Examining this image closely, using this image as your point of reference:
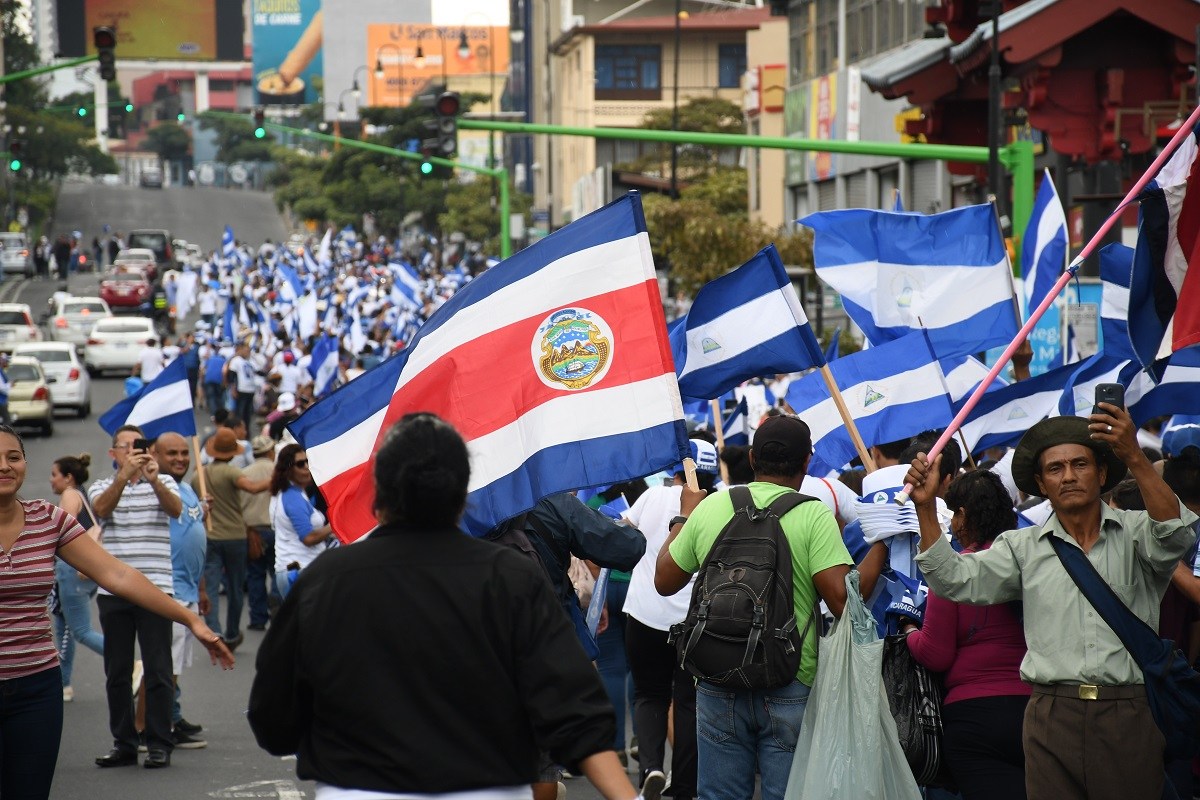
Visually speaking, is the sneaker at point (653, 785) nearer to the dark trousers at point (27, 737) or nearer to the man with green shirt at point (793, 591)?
the man with green shirt at point (793, 591)

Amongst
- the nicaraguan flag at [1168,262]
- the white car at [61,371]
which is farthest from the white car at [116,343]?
the nicaraguan flag at [1168,262]

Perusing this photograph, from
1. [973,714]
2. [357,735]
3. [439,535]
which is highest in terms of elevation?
[439,535]

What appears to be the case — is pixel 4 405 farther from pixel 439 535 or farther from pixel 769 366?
pixel 439 535

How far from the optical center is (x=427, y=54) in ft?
466

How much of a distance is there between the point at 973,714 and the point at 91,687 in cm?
814

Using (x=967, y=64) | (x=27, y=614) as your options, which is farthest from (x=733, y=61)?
(x=27, y=614)

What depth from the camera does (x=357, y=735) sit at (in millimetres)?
4105

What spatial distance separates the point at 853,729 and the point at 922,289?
17.5 ft

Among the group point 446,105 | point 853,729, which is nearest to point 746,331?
point 853,729

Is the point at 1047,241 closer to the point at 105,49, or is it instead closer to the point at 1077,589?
the point at 1077,589

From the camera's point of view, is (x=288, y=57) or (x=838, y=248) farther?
(x=288, y=57)

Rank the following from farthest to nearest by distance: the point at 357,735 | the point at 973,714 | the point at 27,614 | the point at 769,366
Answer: the point at 769,366 < the point at 27,614 < the point at 973,714 < the point at 357,735

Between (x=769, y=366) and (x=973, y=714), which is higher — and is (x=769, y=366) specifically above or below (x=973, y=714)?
above

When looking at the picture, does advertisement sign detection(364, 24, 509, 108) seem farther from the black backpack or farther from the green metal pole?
the black backpack
